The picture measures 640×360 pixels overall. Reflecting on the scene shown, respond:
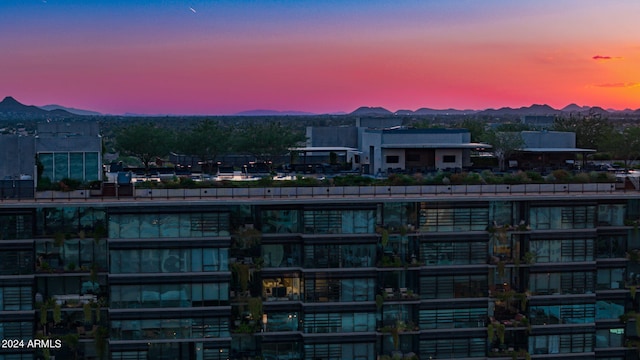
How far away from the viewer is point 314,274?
186 feet

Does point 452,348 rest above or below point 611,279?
below

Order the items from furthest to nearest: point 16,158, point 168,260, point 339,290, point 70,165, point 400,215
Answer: point 70,165 < point 16,158 < point 400,215 < point 339,290 < point 168,260

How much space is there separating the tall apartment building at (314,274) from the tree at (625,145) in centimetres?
4644

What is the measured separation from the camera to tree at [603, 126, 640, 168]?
345 feet

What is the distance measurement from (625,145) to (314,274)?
62513mm

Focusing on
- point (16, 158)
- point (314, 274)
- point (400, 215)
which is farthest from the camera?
point (16, 158)

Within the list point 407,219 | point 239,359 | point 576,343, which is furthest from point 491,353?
point 239,359

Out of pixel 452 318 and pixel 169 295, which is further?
pixel 452 318

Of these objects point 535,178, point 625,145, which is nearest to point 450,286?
point 535,178

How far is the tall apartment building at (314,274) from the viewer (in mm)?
55562

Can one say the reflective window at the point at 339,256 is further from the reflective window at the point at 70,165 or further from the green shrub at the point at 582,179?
the reflective window at the point at 70,165

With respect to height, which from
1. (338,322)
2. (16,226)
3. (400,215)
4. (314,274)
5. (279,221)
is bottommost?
(338,322)

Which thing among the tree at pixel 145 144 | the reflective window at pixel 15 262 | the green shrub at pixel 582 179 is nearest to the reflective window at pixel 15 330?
the reflective window at pixel 15 262

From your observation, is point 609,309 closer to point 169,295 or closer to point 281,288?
point 281,288
